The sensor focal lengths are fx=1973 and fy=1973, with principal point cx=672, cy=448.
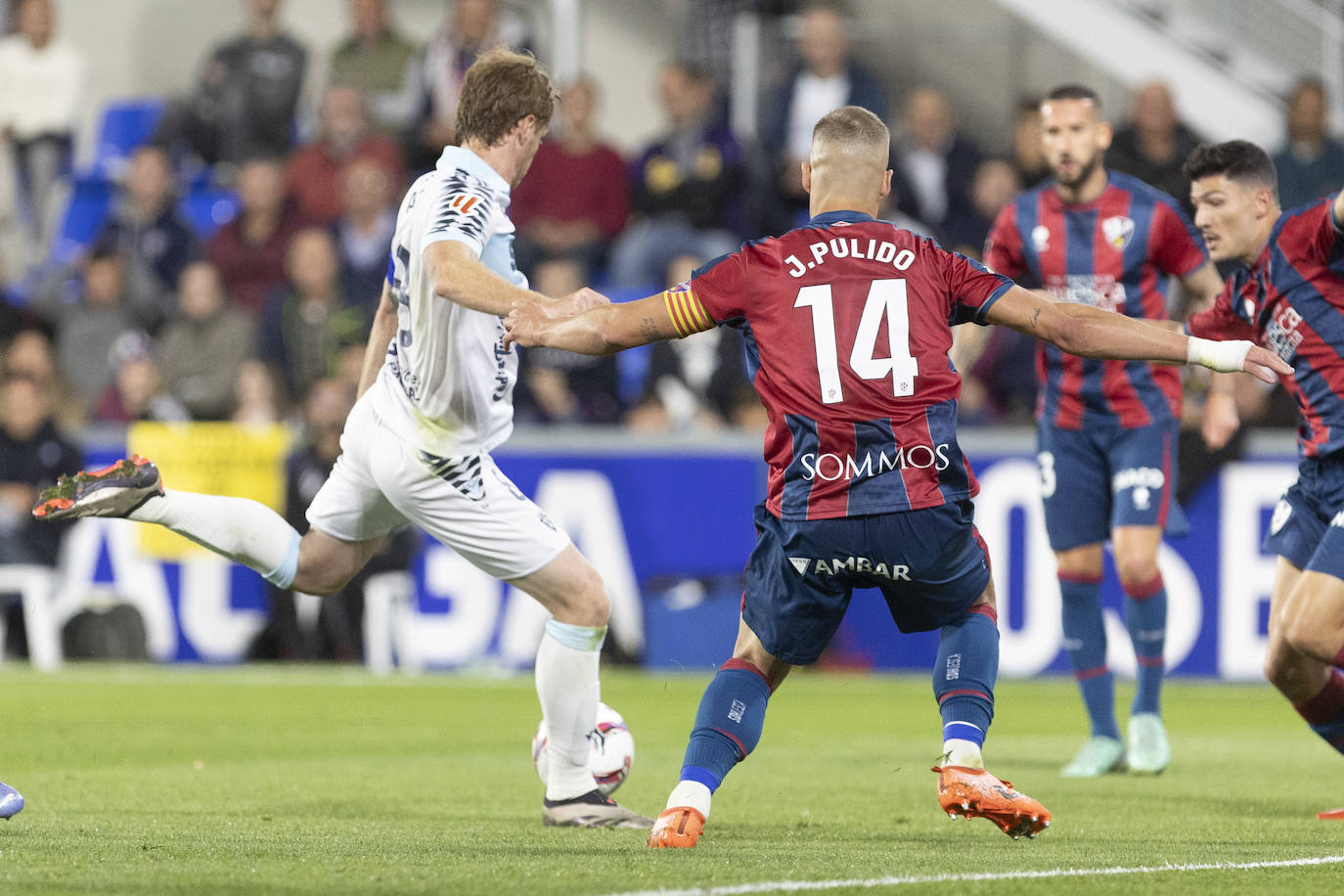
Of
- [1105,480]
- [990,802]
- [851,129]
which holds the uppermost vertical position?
[851,129]

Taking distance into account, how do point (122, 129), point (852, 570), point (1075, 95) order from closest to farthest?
point (852, 570)
point (1075, 95)
point (122, 129)

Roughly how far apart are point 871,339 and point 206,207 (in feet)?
44.3

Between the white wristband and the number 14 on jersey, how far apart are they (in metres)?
0.73

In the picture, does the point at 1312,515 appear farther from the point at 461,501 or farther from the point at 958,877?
the point at 461,501

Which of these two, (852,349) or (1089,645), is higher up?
(852,349)

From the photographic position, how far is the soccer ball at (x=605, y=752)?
20.6 ft

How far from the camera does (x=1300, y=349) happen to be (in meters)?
6.32

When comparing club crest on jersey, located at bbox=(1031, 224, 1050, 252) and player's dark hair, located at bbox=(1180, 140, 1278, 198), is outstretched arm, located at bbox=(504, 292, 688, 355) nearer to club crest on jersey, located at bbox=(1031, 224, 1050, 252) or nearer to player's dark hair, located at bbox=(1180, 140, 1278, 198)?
player's dark hair, located at bbox=(1180, 140, 1278, 198)

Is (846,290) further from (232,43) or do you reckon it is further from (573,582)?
(232,43)

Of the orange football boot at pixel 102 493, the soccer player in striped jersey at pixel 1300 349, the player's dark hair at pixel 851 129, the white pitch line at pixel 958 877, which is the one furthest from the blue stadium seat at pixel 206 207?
the white pitch line at pixel 958 877

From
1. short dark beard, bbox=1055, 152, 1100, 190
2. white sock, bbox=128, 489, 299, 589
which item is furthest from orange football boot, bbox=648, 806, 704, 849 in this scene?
short dark beard, bbox=1055, 152, 1100, 190

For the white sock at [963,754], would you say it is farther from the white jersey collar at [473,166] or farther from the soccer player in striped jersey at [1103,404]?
the soccer player in striped jersey at [1103,404]

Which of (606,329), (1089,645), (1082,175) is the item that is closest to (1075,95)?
(1082,175)

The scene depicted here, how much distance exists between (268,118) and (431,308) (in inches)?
466
